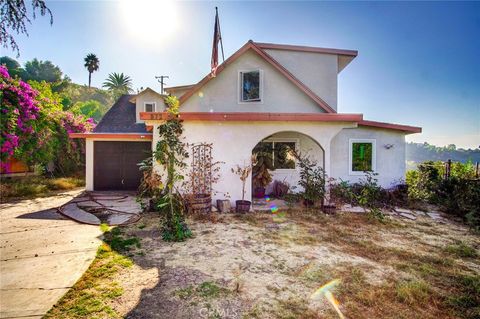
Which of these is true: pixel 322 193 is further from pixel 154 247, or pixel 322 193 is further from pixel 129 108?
pixel 129 108

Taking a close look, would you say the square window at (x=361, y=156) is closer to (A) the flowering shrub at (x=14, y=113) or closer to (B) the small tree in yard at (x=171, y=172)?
(B) the small tree in yard at (x=171, y=172)

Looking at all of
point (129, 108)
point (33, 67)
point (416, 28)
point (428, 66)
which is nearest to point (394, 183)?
point (416, 28)

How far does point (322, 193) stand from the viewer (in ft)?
23.5

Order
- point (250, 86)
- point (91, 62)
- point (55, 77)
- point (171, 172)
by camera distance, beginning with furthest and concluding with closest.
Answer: point (91, 62) → point (55, 77) → point (250, 86) → point (171, 172)

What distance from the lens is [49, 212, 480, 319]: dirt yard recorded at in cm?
257

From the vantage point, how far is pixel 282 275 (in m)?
3.38

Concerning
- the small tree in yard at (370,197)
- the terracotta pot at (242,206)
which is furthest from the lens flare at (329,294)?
the small tree in yard at (370,197)

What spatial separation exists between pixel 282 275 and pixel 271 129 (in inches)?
189

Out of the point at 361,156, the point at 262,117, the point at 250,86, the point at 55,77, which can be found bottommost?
the point at 361,156

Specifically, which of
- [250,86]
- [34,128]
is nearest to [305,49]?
[250,86]

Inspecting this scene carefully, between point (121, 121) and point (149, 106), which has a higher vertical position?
point (149, 106)

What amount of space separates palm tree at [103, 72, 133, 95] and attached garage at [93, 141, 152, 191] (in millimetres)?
36526

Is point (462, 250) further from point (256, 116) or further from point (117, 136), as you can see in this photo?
point (117, 136)

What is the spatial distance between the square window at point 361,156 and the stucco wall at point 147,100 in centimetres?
1129
